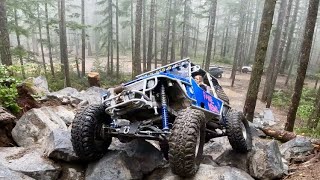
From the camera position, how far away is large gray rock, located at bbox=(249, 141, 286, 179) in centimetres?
593

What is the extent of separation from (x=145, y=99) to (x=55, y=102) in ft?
A: 18.5

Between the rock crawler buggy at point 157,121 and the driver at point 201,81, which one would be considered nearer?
the rock crawler buggy at point 157,121

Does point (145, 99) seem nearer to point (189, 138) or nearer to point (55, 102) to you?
point (189, 138)

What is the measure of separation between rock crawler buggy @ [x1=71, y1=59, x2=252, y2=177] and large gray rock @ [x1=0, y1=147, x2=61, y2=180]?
572 millimetres

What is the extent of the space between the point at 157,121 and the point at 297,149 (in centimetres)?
399

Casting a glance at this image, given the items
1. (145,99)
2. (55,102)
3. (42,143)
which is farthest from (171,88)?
(55,102)

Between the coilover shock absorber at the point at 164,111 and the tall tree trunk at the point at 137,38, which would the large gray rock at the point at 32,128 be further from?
the tall tree trunk at the point at 137,38

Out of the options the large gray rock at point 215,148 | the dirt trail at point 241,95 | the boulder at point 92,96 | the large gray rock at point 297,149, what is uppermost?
the large gray rock at point 297,149

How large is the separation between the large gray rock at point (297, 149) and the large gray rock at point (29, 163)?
5.44 metres

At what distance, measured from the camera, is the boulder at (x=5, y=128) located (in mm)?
6559

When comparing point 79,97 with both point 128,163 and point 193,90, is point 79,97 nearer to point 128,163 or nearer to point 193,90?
point 128,163

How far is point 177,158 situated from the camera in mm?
4902

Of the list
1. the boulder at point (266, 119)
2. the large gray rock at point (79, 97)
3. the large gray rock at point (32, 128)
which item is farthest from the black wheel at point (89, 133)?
the boulder at point (266, 119)

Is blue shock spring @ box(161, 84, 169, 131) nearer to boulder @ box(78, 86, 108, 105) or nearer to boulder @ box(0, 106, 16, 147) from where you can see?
boulder @ box(0, 106, 16, 147)
